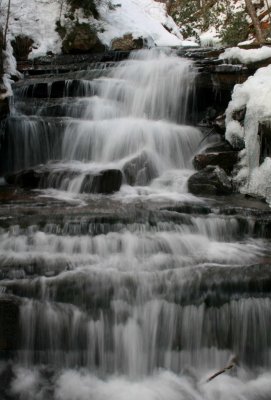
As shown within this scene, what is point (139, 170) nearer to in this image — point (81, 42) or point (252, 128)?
point (252, 128)

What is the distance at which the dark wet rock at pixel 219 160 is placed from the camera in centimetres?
714

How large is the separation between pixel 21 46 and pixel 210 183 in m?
7.82

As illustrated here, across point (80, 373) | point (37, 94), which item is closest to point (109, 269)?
point (80, 373)

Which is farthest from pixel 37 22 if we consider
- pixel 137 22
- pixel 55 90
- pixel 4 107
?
pixel 4 107

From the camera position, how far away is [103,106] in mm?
8672

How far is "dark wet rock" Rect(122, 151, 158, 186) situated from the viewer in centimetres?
698

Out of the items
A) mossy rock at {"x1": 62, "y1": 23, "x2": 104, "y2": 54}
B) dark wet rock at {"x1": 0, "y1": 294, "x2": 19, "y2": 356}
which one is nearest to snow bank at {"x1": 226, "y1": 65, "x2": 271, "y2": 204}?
dark wet rock at {"x1": 0, "y1": 294, "x2": 19, "y2": 356}

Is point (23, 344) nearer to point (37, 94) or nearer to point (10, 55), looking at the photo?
point (37, 94)

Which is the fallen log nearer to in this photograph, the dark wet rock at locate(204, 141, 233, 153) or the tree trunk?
the dark wet rock at locate(204, 141, 233, 153)

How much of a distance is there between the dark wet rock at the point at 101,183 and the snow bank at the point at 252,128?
6.74 ft

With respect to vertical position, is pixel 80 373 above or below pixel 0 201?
below

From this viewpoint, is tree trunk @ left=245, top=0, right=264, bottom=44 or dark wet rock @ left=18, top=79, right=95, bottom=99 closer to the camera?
dark wet rock @ left=18, top=79, right=95, bottom=99

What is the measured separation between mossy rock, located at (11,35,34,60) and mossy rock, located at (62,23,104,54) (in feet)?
3.22

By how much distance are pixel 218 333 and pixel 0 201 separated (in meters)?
3.34
